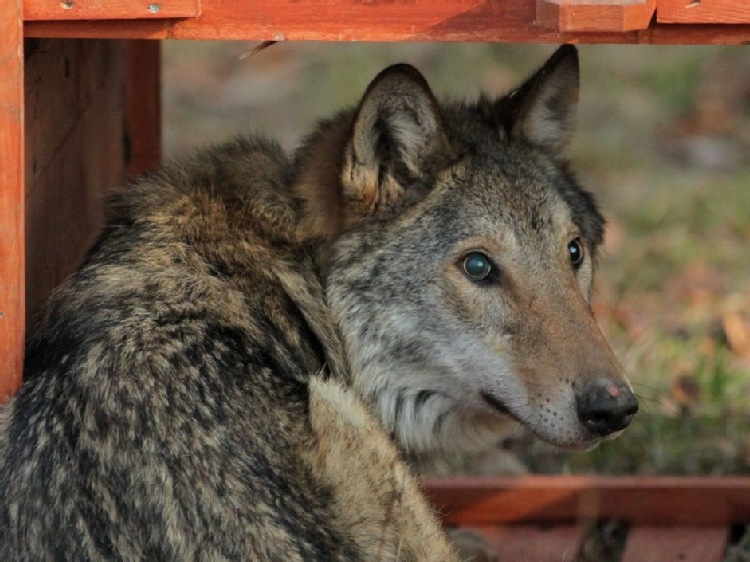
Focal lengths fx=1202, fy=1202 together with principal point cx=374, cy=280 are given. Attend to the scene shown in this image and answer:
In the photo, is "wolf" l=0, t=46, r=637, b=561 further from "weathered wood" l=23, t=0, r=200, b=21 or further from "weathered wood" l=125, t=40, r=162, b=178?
"weathered wood" l=125, t=40, r=162, b=178

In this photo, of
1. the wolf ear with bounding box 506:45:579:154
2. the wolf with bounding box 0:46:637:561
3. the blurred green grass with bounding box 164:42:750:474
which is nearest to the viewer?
the wolf with bounding box 0:46:637:561

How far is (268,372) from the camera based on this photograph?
149 inches

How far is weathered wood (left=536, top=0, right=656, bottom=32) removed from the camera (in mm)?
3551

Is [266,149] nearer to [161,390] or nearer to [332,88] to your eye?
[161,390]

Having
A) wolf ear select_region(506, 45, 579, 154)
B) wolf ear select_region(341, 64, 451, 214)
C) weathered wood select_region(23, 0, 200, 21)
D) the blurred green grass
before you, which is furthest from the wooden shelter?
wolf ear select_region(506, 45, 579, 154)

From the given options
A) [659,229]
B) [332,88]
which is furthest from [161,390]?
[332,88]

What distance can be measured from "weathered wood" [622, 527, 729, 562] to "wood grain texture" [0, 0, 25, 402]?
2687 mm

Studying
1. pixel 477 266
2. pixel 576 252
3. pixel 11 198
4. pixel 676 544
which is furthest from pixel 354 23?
pixel 676 544

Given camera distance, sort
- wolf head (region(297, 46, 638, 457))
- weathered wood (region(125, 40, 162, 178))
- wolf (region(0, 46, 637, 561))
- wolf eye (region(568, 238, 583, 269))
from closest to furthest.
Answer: wolf (region(0, 46, 637, 561)), wolf head (region(297, 46, 638, 457)), wolf eye (region(568, 238, 583, 269)), weathered wood (region(125, 40, 162, 178))

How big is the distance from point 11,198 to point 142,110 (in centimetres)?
229

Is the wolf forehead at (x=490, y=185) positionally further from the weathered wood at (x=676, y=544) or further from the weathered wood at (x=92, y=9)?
the weathered wood at (x=676, y=544)

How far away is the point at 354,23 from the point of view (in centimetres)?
379

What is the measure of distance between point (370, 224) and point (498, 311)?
1.83 feet

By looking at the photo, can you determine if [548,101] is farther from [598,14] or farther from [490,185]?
[598,14]
